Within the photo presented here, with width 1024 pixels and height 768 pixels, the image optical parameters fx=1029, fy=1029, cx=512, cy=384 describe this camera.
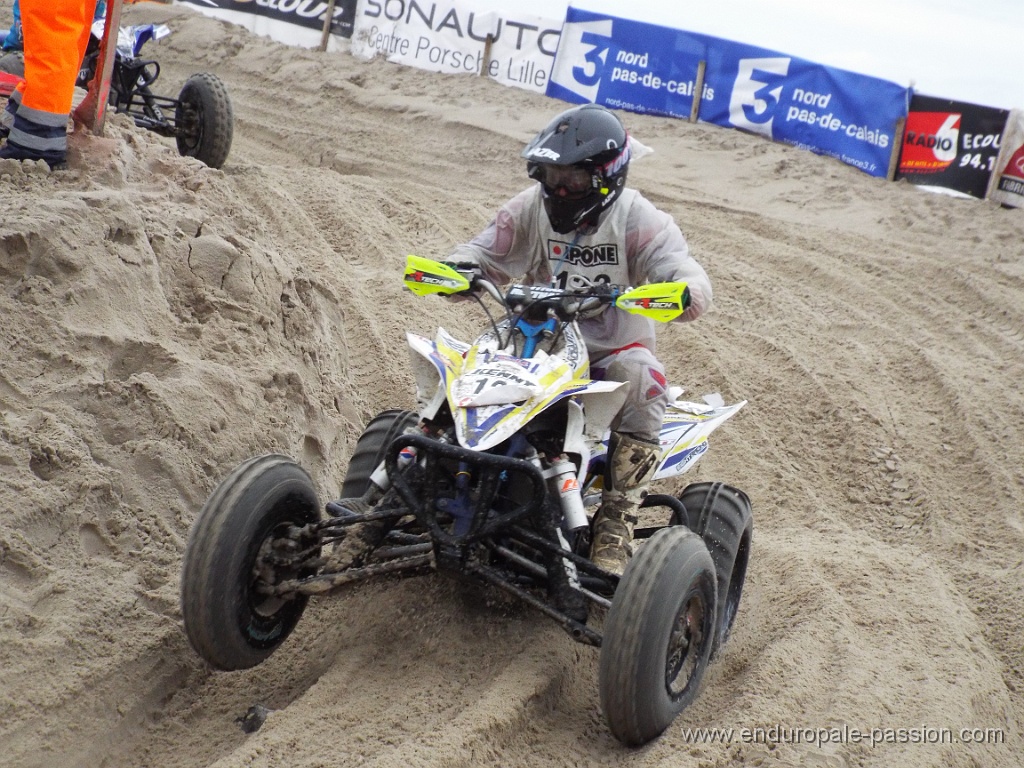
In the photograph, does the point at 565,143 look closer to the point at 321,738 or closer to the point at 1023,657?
the point at 321,738

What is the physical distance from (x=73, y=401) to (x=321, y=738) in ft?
5.29

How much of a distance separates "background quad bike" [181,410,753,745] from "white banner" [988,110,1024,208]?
1002 cm

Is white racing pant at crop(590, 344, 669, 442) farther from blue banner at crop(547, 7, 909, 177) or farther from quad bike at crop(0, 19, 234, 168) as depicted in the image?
blue banner at crop(547, 7, 909, 177)

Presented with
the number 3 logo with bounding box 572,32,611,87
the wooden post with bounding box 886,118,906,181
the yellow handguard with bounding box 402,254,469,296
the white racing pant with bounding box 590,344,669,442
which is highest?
the number 3 logo with bounding box 572,32,611,87

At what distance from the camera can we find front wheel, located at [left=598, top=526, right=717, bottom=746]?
310 cm

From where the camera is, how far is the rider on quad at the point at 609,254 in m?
3.78

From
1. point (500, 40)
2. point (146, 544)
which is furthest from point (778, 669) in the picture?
point (500, 40)

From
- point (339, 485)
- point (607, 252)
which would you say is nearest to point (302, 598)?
point (339, 485)

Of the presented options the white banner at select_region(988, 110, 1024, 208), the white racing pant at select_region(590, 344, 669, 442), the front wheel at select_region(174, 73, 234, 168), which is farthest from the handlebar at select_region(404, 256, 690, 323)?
the white banner at select_region(988, 110, 1024, 208)

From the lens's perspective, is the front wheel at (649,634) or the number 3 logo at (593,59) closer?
the front wheel at (649,634)

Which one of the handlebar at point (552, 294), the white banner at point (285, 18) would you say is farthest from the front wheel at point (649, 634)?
the white banner at point (285, 18)

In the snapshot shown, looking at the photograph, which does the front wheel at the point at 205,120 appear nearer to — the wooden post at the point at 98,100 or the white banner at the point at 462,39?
the wooden post at the point at 98,100

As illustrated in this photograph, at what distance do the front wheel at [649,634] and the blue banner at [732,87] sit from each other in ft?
34.3

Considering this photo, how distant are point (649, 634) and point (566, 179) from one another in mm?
1711
